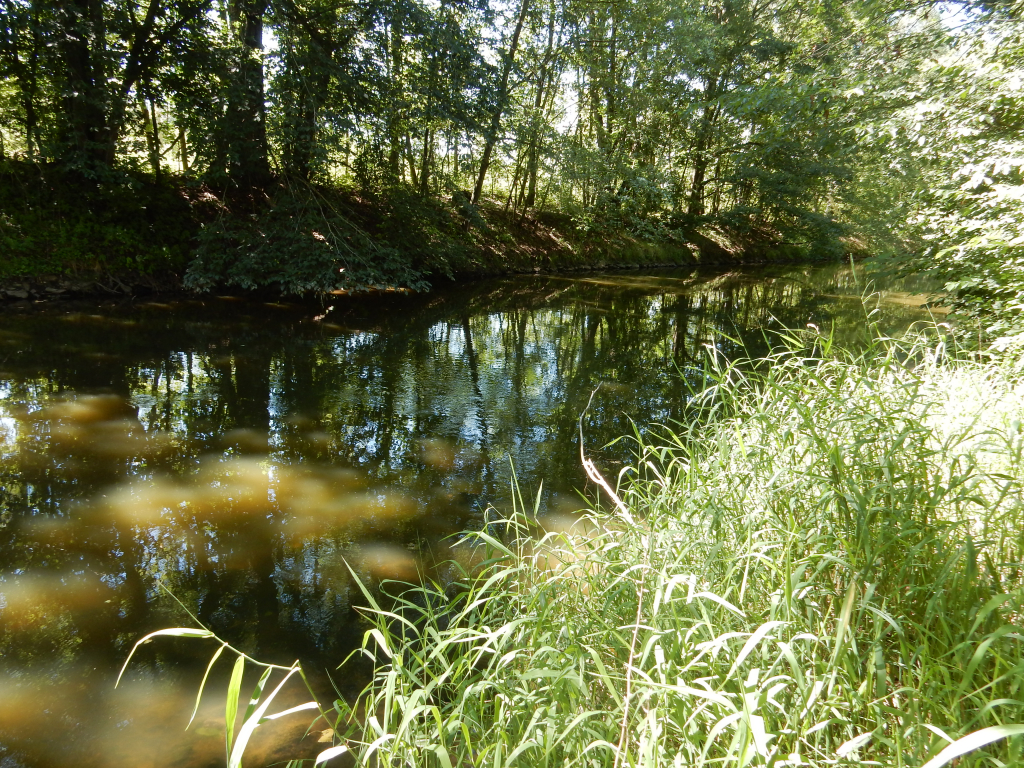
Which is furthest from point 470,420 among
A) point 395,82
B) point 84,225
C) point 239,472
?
point 84,225

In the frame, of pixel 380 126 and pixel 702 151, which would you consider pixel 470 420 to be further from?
pixel 702 151

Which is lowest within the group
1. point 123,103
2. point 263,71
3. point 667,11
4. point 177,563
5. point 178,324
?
point 177,563

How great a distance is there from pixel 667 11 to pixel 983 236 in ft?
43.5

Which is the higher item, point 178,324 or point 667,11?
point 667,11

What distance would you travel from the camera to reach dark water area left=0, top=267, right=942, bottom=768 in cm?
235

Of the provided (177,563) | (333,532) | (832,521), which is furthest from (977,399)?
(177,563)

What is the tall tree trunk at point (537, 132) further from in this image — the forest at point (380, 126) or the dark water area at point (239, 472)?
the dark water area at point (239, 472)

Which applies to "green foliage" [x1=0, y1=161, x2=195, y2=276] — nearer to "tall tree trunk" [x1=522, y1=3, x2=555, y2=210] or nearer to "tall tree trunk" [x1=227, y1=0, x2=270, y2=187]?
"tall tree trunk" [x1=227, y1=0, x2=270, y2=187]

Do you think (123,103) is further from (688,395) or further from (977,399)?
(977,399)

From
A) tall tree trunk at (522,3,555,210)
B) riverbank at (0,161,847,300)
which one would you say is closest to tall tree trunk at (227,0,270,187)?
riverbank at (0,161,847,300)

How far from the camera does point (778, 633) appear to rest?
1435 mm

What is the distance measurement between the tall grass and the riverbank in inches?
328

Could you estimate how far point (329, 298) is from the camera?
11.4 metres

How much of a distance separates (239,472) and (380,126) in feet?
25.8
